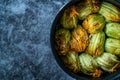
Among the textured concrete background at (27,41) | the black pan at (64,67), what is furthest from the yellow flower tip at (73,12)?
the textured concrete background at (27,41)

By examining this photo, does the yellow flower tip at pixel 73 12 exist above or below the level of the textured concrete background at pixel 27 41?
above

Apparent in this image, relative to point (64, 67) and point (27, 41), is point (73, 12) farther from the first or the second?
point (27, 41)

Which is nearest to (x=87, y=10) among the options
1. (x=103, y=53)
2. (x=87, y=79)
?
(x=103, y=53)

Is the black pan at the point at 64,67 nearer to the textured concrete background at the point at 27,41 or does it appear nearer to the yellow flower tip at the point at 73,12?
the yellow flower tip at the point at 73,12

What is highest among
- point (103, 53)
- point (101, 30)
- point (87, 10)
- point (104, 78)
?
point (87, 10)

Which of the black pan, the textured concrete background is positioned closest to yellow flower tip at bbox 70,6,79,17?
the black pan

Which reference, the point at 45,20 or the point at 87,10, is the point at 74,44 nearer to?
the point at 87,10

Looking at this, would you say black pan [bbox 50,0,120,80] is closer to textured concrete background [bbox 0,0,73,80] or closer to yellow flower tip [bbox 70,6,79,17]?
yellow flower tip [bbox 70,6,79,17]

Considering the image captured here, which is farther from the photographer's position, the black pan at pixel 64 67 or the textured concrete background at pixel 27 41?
the textured concrete background at pixel 27 41
